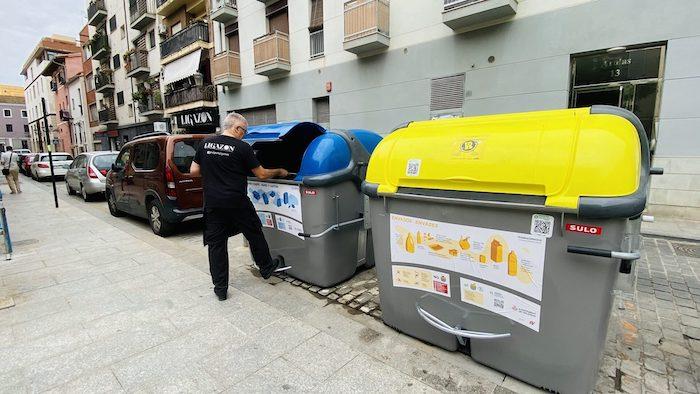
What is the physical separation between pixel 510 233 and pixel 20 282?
520 cm

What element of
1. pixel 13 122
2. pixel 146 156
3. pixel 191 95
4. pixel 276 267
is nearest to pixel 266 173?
pixel 276 267

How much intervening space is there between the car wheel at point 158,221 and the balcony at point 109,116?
2512 centimetres

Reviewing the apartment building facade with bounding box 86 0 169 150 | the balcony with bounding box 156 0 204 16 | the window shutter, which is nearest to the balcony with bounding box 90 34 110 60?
the apartment building facade with bounding box 86 0 169 150

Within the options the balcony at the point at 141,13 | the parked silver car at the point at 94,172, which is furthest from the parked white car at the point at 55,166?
the balcony at the point at 141,13

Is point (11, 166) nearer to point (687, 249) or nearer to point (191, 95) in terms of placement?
point (191, 95)

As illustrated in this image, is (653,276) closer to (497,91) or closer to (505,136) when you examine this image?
(505,136)

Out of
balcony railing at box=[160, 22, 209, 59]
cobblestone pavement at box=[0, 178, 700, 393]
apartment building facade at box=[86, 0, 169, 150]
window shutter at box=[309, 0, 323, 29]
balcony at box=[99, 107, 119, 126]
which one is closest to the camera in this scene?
cobblestone pavement at box=[0, 178, 700, 393]

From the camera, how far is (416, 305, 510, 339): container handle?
2.14 metres

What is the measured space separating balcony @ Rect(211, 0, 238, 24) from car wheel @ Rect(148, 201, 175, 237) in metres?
11.3

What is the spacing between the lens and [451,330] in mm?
2283

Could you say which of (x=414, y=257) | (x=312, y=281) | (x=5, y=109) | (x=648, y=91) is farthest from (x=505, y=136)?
(x=5, y=109)

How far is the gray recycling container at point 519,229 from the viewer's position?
1723 millimetres

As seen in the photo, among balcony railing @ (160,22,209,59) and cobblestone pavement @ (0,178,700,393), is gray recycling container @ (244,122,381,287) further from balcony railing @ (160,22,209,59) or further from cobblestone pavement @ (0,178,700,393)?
balcony railing @ (160,22,209,59)

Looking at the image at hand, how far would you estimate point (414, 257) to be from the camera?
2428 millimetres
